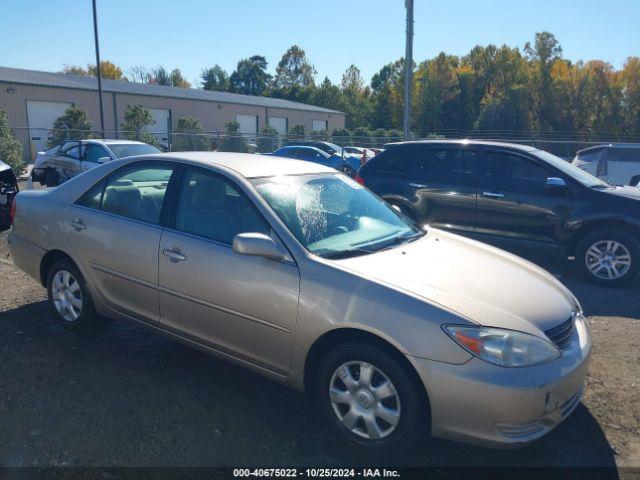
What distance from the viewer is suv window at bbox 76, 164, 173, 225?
3914mm

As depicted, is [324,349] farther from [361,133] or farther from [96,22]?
[361,133]

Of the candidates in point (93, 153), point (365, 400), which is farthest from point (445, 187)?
point (93, 153)

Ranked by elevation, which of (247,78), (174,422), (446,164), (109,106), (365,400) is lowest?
(174,422)

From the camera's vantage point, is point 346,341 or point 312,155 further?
point 312,155

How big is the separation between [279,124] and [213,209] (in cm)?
4338

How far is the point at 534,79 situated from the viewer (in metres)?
54.5

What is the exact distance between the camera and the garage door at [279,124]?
45.1 meters

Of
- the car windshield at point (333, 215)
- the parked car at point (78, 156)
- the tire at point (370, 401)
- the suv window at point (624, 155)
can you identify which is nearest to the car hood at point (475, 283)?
the car windshield at point (333, 215)

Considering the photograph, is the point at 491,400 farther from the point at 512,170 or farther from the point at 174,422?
the point at 512,170

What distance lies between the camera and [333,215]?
3695mm

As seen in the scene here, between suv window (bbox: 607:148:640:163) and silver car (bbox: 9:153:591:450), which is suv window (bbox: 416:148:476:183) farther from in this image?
suv window (bbox: 607:148:640:163)

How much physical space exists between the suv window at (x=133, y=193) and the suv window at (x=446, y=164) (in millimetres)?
4505

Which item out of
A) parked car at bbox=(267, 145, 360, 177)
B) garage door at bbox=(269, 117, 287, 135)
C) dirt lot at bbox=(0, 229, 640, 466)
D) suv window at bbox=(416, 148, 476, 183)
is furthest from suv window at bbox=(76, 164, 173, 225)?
garage door at bbox=(269, 117, 287, 135)

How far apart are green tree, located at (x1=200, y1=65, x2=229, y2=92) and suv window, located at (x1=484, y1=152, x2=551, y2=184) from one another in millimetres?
86563
